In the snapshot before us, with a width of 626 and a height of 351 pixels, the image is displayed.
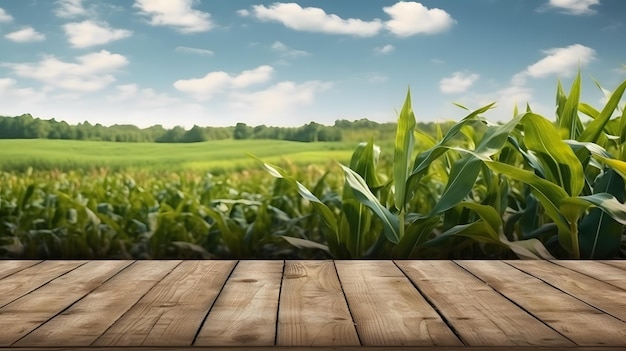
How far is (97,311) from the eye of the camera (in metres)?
1.33

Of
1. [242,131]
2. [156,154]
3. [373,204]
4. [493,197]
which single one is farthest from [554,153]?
[156,154]

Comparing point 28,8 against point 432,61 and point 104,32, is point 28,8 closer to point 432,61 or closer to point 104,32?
point 104,32

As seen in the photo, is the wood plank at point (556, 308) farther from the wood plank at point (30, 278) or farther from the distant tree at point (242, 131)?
the distant tree at point (242, 131)

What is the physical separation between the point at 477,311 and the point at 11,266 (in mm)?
1184

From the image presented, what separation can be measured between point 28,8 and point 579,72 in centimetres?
255

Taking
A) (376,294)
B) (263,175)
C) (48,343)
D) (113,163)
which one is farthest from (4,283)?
(113,163)

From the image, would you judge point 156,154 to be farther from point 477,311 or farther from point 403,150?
point 477,311

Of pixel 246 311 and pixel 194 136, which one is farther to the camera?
pixel 194 136

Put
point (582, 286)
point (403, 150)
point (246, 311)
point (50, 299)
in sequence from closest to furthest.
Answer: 1. point (246, 311)
2. point (50, 299)
3. point (582, 286)
4. point (403, 150)

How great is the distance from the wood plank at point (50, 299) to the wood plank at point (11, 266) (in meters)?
0.15

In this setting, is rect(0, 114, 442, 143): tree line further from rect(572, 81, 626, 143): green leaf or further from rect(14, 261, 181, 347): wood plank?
rect(14, 261, 181, 347): wood plank

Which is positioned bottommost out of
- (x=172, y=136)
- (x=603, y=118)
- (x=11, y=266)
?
(x=11, y=266)

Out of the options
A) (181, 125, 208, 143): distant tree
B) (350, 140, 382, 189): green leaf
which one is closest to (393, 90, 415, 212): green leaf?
(350, 140, 382, 189): green leaf

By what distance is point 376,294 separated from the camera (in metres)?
1.49
